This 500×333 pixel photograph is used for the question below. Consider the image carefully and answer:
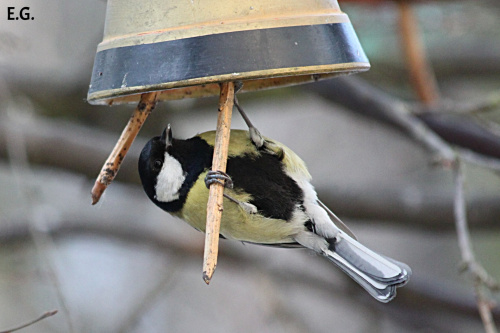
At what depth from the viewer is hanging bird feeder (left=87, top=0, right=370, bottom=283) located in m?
1.15

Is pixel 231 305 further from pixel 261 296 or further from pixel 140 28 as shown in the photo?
pixel 140 28

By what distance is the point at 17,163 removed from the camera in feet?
7.48

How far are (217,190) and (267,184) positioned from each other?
405mm

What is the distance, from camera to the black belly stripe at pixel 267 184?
4.98 feet

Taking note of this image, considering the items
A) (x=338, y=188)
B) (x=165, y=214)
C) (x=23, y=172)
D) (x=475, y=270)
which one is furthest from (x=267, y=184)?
(x=165, y=214)

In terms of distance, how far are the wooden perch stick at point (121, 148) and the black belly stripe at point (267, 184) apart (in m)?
0.26

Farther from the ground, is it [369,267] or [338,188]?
[369,267]

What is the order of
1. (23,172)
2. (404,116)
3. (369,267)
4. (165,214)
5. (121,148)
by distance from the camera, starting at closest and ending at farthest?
(121,148)
(369,267)
(23,172)
(404,116)
(165,214)

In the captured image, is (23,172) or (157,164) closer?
(157,164)

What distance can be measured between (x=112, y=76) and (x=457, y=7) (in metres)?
2.69

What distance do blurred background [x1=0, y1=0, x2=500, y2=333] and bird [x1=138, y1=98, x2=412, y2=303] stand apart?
63 cm

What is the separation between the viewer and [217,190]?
1.16 metres

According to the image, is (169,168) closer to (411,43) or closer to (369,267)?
(369,267)

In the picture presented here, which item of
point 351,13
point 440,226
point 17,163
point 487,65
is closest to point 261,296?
point 440,226
